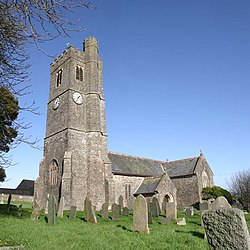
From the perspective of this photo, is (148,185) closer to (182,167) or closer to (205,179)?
(182,167)

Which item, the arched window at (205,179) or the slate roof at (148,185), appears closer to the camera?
the slate roof at (148,185)

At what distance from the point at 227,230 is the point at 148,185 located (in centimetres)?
2173

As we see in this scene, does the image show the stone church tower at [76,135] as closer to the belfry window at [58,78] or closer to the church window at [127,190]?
the belfry window at [58,78]

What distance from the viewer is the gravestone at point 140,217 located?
782cm

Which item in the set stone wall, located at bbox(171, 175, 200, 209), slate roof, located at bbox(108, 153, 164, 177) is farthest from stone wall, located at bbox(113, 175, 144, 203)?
stone wall, located at bbox(171, 175, 200, 209)

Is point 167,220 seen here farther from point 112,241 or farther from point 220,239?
point 220,239

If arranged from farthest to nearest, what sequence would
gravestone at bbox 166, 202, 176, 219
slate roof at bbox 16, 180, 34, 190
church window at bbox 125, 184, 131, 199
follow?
1. slate roof at bbox 16, 180, 34, 190
2. church window at bbox 125, 184, 131, 199
3. gravestone at bbox 166, 202, 176, 219

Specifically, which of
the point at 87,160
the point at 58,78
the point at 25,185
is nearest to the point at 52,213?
the point at 87,160

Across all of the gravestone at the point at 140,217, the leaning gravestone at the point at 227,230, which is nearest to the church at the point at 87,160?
the gravestone at the point at 140,217

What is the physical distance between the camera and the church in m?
22.1

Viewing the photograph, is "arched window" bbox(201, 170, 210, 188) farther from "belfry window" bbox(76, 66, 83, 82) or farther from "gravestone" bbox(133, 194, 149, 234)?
"gravestone" bbox(133, 194, 149, 234)

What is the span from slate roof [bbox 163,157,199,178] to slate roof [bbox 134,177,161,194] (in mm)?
4661

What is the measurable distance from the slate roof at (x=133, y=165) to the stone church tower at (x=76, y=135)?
269 centimetres

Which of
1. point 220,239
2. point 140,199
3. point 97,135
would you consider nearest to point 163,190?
point 97,135
